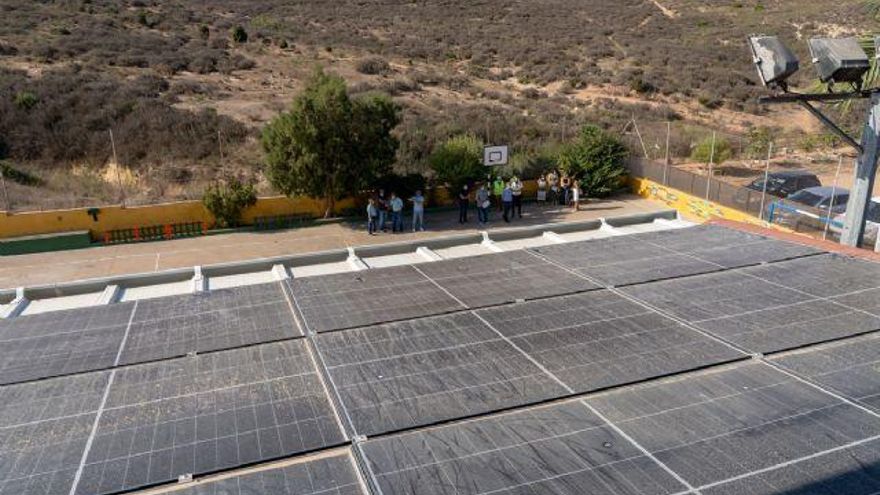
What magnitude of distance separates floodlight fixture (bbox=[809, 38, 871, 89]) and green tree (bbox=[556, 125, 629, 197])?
15945 millimetres

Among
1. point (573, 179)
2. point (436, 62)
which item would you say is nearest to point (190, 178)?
point (573, 179)

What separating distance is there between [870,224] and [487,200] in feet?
39.5

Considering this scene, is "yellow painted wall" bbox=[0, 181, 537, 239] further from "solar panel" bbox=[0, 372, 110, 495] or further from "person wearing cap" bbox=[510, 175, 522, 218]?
"solar panel" bbox=[0, 372, 110, 495]

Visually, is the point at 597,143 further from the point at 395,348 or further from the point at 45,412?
the point at 45,412

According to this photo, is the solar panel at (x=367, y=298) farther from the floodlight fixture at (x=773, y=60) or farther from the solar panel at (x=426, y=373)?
the floodlight fixture at (x=773, y=60)

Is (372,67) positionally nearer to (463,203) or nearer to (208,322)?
(463,203)

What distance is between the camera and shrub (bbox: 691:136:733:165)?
3092 cm

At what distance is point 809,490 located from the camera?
5.59 meters

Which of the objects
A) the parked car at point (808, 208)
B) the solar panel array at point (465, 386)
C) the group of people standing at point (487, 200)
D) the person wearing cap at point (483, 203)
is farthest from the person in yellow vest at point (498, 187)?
the solar panel array at point (465, 386)

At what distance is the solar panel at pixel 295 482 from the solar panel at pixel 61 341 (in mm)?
3486

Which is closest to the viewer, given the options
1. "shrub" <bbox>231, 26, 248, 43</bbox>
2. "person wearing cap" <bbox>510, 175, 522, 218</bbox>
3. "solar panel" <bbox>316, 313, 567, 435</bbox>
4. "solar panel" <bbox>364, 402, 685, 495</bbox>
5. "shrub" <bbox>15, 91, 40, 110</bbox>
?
"solar panel" <bbox>364, 402, 685, 495</bbox>

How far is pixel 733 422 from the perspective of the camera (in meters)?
6.63

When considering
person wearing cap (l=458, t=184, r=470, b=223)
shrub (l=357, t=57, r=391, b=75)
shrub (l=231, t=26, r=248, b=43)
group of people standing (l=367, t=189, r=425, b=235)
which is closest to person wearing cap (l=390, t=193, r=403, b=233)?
group of people standing (l=367, t=189, r=425, b=235)

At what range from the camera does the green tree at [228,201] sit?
77.2 feet
